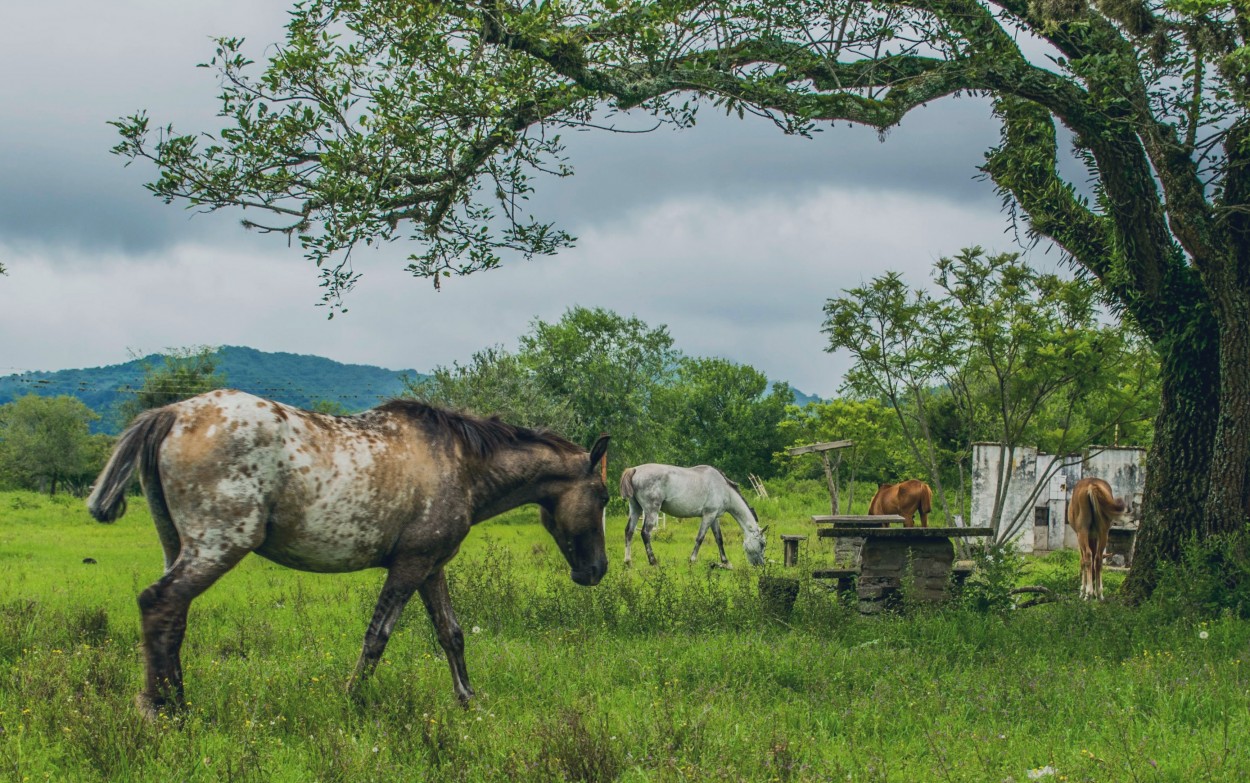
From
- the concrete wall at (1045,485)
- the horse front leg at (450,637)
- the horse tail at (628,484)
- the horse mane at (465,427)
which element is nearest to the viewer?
the horse front leg at (450,637)

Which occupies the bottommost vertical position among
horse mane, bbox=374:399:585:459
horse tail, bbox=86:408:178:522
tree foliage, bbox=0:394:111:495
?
tree foliage, bbox=0:394:111:495

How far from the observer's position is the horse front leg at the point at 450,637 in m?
6.77

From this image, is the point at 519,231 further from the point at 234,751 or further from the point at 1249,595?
the point at 1249,595

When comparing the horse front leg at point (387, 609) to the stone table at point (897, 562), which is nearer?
the horse front leg at point (387, 609)

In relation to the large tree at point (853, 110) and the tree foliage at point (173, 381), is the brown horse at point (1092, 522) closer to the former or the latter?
the large tree at point (853, 110)

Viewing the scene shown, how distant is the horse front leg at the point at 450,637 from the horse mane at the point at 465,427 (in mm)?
1038

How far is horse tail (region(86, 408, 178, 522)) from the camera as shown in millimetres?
5977

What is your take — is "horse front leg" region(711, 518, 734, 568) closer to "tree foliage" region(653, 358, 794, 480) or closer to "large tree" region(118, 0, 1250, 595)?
"large tree" region(118, 0, 1250, 595)

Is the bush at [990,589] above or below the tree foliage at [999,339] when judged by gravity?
below

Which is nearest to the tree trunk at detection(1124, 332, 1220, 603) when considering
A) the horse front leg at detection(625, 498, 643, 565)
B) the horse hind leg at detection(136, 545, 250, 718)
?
the horse front leg at detection(625, 498, 643, 565)

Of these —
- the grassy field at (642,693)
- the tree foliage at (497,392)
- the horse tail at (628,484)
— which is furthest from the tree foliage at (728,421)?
the grassy field at (642,693)

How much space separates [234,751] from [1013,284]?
1580cm

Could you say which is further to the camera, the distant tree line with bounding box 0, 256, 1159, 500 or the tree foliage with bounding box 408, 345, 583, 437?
the tree foliage with bounding box 408, 345, 583, 437

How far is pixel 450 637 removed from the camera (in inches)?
267
